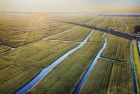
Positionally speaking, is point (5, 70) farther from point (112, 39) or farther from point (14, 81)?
point (112, 39)

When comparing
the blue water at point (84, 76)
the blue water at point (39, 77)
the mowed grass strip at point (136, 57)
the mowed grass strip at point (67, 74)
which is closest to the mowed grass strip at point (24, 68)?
the blue water at point (39, 77)

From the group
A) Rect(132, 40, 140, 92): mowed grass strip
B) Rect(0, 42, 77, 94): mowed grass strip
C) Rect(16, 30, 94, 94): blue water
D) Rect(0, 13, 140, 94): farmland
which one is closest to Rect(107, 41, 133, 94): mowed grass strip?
Rect(0, 13, 140, 94): farmland

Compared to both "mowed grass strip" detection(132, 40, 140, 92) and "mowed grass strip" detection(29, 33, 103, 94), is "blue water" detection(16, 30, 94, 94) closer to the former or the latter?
"mowed grass strip" detection(29, 33, 103, 94)

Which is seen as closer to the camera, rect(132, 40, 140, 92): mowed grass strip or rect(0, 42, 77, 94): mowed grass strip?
rect(0, 42, 77, 94): mowed grass strip

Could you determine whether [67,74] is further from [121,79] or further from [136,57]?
[136,57]

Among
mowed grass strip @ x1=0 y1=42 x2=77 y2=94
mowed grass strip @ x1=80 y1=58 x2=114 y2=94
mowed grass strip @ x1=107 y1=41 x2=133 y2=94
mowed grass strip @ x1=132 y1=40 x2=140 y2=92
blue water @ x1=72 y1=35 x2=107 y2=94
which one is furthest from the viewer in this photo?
mowed grass strip @ x1=132 y1=40 x2=140 y2=92

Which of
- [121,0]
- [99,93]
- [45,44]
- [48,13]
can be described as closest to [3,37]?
[45,44]
